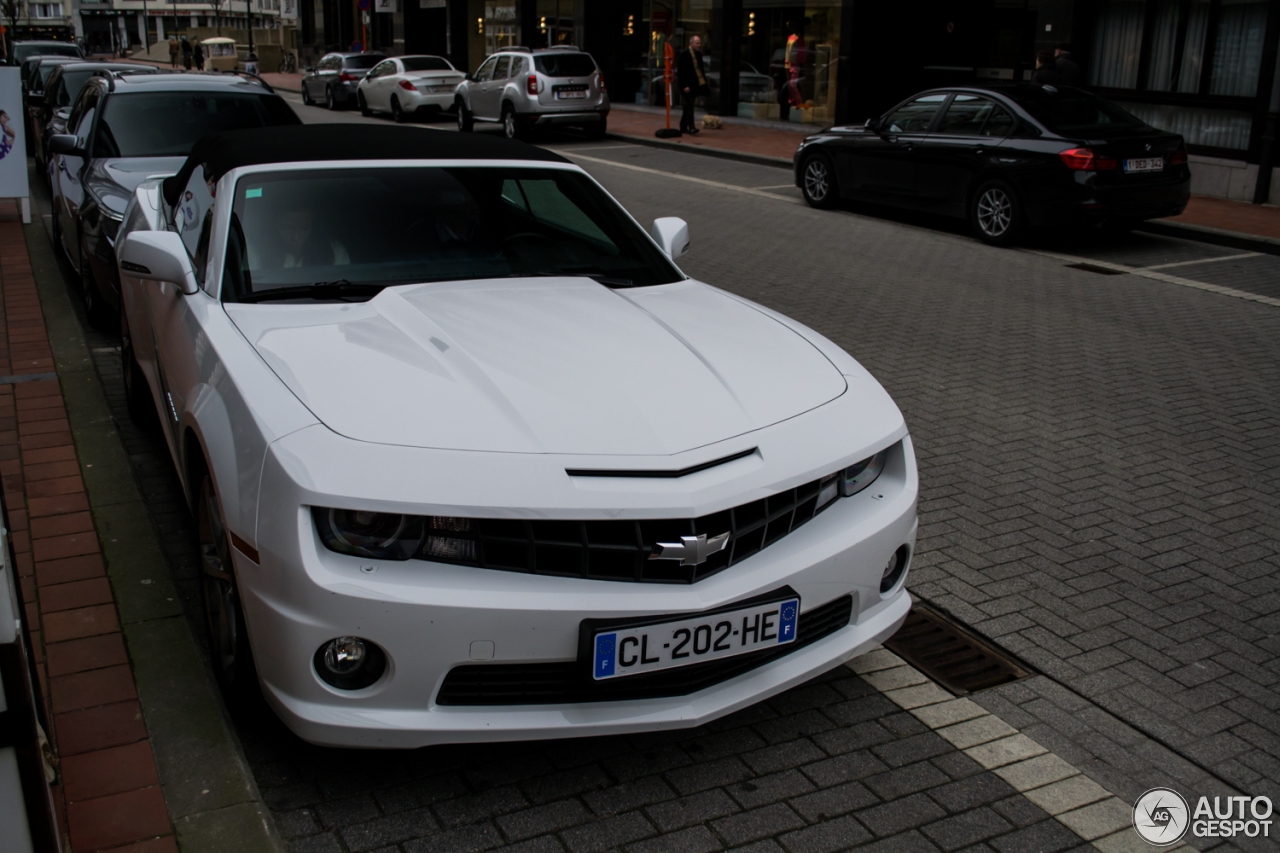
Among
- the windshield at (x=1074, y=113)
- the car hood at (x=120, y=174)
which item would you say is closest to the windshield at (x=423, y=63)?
the windshield at (x=1074, y=113)

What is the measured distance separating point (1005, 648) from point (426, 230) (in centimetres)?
254

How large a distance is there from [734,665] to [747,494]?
1.58 ft

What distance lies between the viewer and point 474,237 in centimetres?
430

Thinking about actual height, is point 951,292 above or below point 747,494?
below

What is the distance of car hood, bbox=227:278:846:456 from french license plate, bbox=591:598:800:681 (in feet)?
1.42

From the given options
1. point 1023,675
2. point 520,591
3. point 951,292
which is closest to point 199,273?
point 520,591

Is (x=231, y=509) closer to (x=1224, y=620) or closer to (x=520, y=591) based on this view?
(x=520, y=591)

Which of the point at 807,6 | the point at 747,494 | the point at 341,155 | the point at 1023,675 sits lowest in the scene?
the point at 1023,675

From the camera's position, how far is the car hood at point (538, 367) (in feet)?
9.50

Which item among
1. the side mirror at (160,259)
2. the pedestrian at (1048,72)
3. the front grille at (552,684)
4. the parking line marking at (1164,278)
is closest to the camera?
the front grille at (552,684)

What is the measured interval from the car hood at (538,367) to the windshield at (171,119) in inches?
212

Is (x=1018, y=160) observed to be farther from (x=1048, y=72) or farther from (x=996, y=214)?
(x=1048, y=72)

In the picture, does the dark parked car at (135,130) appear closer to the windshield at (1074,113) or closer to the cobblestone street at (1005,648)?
the cobblestone street at (1005,648)

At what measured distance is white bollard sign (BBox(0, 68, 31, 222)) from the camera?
1120 cm
